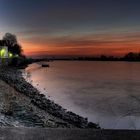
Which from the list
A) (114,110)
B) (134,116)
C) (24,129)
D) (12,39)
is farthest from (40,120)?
(12,39)

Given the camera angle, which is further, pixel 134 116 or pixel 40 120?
pixel 134 116

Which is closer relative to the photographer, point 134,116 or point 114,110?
point 134,116

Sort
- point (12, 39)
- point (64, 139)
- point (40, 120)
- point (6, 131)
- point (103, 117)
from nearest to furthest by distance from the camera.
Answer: point (64, 139) < point (6, 131) < point (40, 120) < point (103, 117) < point (12, 39)

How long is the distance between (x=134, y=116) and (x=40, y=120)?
5733 millimetres

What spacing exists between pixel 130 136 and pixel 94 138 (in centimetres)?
29

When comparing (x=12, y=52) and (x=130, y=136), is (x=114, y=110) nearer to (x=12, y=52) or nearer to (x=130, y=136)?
(x=130, y=136)

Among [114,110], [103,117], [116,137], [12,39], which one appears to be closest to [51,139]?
[116,137]

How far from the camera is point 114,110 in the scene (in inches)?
502

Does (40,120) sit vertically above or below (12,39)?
below

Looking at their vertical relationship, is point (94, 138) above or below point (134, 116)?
above

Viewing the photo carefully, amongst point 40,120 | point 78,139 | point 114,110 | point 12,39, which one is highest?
point 12,39

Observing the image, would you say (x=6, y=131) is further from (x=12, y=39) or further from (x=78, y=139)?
(x=12, y=39)

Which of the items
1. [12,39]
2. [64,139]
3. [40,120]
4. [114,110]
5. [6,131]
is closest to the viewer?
[64,139]

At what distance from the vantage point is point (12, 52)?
56.5 metres
